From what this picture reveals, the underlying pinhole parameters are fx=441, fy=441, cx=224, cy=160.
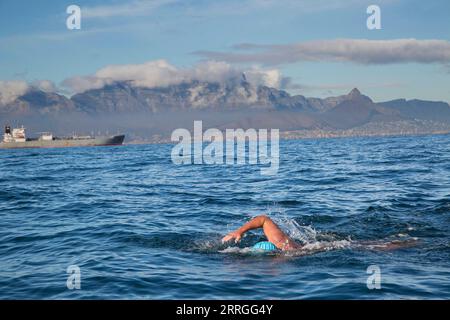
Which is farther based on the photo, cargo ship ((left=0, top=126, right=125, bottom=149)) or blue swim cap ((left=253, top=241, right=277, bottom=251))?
cargo ship ((left=0, top=126, right=125, bottom=149))

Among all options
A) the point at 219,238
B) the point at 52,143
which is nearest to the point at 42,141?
the point at 52,143

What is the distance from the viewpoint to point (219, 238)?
573 inches

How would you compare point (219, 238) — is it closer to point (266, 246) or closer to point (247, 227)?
point (266, 246)

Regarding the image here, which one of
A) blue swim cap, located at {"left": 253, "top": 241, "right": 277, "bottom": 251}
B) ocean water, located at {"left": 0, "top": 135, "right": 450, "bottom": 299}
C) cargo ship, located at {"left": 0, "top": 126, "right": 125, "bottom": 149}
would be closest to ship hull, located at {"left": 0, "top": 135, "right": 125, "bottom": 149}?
cargo ship, located at {"left": 0, "top": 126, "right": 125, "bottom": 149}

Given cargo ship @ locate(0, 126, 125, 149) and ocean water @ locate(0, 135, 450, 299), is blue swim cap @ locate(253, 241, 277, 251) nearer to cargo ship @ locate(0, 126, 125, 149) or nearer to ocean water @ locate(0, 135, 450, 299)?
ocean water @ locate(0, 135, 450, 299)

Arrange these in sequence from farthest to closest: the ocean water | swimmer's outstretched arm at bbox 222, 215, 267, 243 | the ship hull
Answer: the ship hull, swimmer's outstretched arm at bbox 222, 215, 267, 243, the ocean water

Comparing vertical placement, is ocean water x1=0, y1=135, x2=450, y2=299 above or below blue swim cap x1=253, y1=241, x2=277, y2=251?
below

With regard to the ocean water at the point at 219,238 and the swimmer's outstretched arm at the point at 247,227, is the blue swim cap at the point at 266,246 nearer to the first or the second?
the ocean water at the point at 219,238

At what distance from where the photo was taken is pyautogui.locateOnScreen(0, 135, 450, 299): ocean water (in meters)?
9.55

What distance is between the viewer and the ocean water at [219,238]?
9.55m

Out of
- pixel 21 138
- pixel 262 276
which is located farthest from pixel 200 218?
pixel 21 138

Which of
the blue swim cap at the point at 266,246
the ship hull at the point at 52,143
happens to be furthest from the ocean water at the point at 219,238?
the ship hull at the point at 52,143
